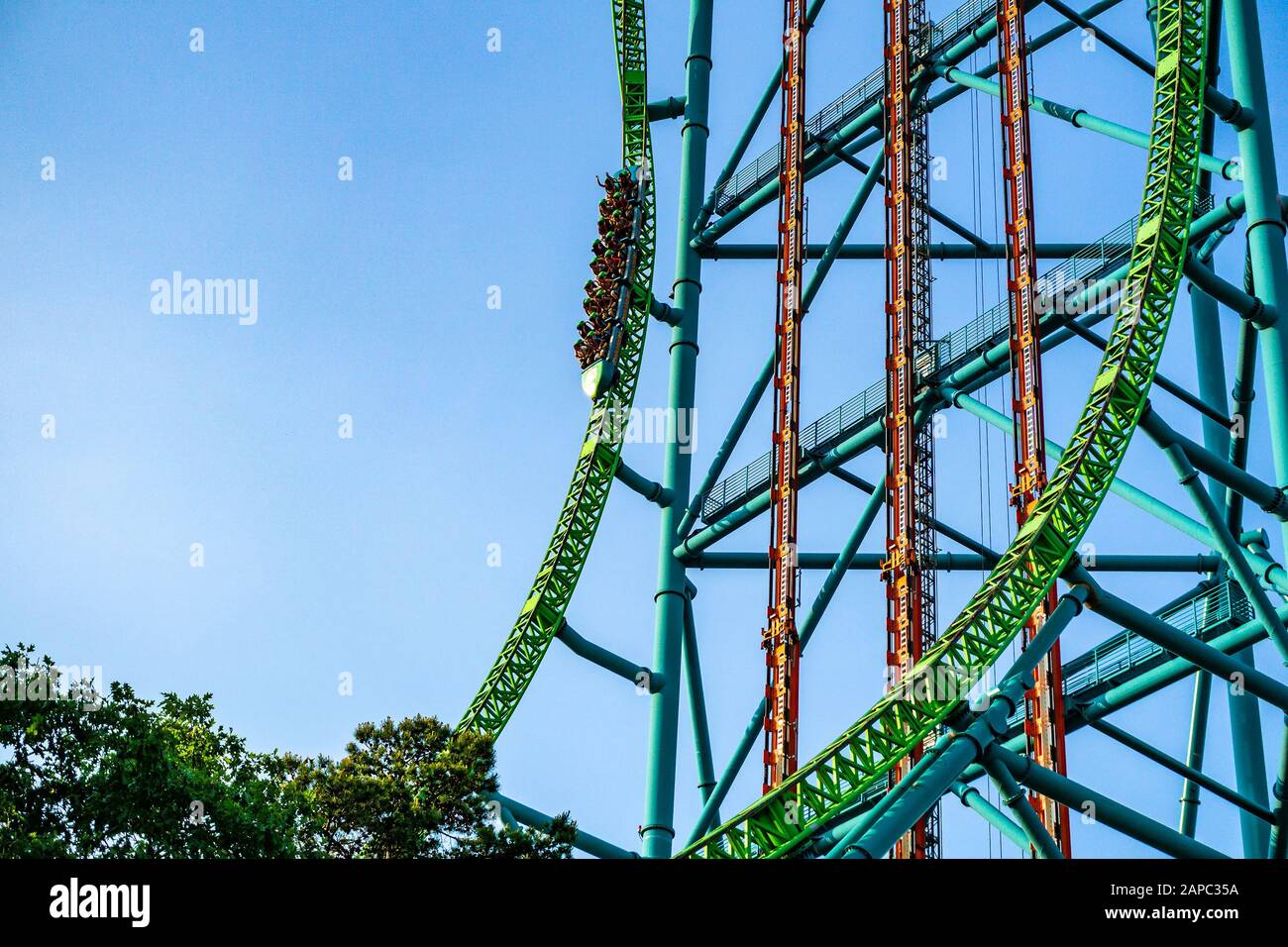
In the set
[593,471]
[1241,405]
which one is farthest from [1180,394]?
[593,471]

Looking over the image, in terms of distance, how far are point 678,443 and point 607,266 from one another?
8.85 ft

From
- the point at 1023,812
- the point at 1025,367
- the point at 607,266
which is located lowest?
the point at 1023,812

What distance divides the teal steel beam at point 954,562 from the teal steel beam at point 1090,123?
13.5 feet

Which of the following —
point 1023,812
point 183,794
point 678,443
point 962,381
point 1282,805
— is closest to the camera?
point 183,794

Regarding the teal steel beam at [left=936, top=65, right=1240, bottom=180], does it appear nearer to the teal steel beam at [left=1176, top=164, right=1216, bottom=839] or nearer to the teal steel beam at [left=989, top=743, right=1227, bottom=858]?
the teal steel beam at [left=1176, top=164, right=1216, bottom=839]

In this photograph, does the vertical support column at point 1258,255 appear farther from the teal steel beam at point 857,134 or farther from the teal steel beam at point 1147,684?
the teal steel beam at point 857,134

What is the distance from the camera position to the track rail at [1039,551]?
16.5 metres

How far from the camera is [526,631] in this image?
74.5 ft

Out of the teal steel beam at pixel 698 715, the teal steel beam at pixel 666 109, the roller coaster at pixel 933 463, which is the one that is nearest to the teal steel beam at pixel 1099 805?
the roller coaster at pixel 933 463

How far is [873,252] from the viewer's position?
23500mm

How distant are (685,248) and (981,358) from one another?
4.86 m

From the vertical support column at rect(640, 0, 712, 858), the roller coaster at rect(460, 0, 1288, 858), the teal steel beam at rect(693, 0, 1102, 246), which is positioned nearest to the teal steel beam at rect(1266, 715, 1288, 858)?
the roller coaster at rect(460, 0, 1288, 858)

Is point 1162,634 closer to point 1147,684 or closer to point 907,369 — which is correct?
point 1147,684
